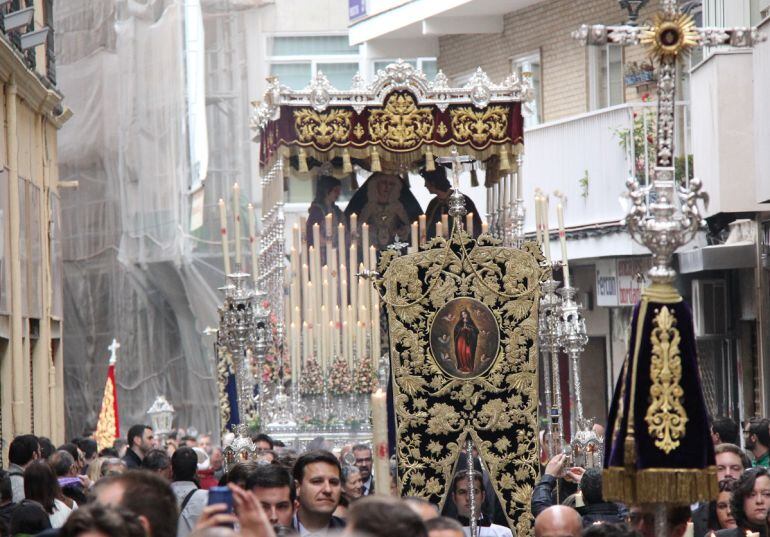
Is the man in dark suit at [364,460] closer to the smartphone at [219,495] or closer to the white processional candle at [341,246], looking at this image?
the white processional candle at [341,246]

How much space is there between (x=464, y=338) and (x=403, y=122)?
22.4 ft

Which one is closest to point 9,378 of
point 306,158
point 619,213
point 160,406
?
point 160,406

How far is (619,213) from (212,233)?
770 centimetres

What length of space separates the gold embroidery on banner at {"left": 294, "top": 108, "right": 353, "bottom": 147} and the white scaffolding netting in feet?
33.8

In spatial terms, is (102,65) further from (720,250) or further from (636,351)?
(636,351)

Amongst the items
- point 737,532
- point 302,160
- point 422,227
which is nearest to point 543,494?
point 737,532

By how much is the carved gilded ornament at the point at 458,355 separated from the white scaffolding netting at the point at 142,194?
1673 cm

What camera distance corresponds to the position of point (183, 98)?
27219 millimetres

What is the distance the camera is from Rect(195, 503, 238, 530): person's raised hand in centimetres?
492

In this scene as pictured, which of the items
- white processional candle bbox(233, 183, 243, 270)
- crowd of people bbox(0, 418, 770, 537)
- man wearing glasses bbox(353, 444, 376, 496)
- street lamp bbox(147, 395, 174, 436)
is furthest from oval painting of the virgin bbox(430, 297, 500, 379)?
street lamp bbox(147, 395, 174, 436)

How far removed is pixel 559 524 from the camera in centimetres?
735

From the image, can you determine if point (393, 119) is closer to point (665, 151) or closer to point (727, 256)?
point (727, 256)

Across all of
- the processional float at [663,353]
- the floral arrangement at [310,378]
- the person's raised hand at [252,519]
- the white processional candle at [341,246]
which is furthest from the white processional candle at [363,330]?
the person's raised hand at [252,519]

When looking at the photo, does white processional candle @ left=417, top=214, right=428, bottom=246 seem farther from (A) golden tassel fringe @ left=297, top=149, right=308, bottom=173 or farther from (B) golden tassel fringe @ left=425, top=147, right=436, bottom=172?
(A) golden tassel fringe @ left=297, top=149, right=308, bottom=173
